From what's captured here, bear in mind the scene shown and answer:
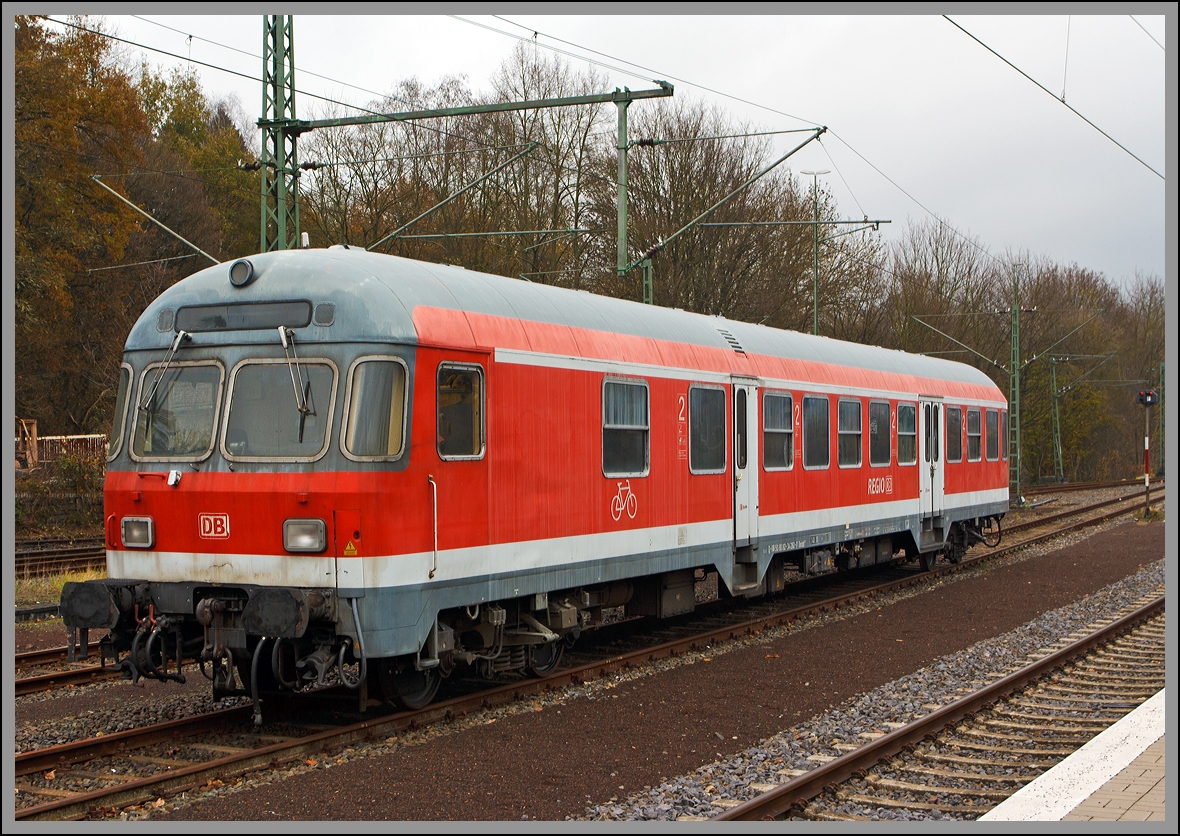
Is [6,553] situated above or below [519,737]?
above

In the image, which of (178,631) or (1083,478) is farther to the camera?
(1083,478)

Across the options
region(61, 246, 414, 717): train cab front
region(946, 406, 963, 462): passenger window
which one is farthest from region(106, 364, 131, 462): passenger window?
region(946, 406, 963, 462): passenger window

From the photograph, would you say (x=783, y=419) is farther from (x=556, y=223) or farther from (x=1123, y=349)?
(x=1123, y=349)

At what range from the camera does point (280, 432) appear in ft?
27.2

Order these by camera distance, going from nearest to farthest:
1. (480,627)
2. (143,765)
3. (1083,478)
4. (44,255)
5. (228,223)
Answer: (143,765) → (480,627) → (44,255) → (228,223) → (1083,478)

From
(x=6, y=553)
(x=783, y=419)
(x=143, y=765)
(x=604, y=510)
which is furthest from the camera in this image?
(x=783, y=419)

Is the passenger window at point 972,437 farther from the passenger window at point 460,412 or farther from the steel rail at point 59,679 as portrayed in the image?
the steel rail at point 59,679

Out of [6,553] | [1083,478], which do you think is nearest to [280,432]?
[6,553]

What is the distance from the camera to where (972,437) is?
20.7 meters

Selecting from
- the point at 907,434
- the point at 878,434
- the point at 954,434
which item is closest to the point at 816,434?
the point at 878,434

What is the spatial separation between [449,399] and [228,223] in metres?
37.4

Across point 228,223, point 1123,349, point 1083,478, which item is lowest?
point 1083,478

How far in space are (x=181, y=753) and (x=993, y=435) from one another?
56.9 ft

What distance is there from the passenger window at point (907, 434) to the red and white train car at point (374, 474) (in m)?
7.00
